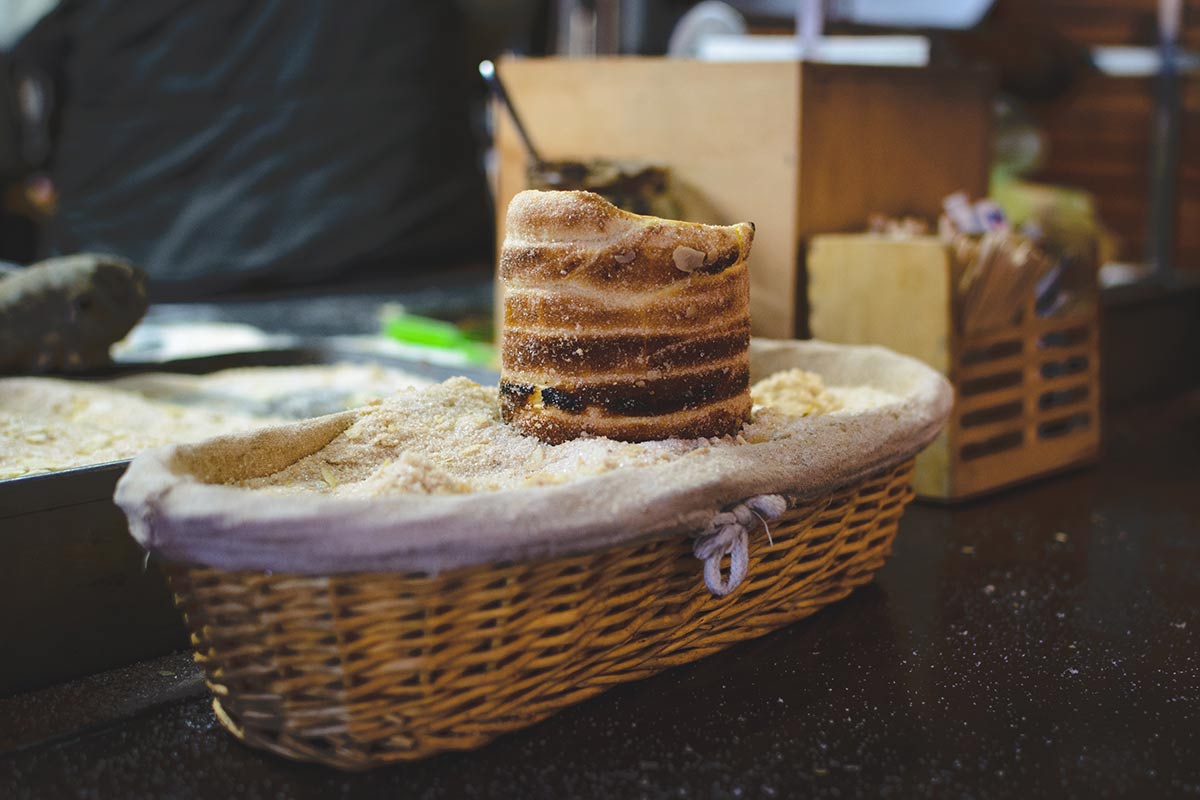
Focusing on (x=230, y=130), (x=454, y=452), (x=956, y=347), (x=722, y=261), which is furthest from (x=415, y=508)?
(x=230, y=130)

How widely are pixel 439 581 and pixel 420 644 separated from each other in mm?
52

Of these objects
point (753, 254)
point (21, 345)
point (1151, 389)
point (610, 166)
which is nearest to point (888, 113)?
point (753, 254)

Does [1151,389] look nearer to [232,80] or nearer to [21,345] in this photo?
[21,345]

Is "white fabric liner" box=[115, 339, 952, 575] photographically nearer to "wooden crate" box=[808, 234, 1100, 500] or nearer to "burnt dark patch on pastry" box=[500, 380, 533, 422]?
"burnt dark patch on pastry" box=[500, 380, 533, 422]

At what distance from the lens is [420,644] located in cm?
85

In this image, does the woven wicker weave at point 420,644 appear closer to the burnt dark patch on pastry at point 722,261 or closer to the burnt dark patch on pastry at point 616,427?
the burnt dark patch on pastry at point 616,427

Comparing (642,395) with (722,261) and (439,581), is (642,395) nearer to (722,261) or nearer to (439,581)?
(722,261)

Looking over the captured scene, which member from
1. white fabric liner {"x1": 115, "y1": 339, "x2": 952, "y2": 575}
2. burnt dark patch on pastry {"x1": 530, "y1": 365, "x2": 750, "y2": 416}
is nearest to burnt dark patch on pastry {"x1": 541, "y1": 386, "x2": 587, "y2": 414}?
burnt dark patch on pastry {"x1": 530, "y1": 365, "x2": 750, "y2": 416}

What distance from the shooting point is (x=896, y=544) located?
1.60 metres

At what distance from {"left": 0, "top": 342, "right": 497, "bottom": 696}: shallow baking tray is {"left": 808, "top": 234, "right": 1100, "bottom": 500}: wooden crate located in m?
1.12

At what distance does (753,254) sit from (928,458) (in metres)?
0.44

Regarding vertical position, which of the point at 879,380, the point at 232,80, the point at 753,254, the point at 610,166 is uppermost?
the point at 232,80

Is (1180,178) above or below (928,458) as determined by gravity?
above

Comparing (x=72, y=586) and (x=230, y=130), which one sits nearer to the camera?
(x=72, y=586)
